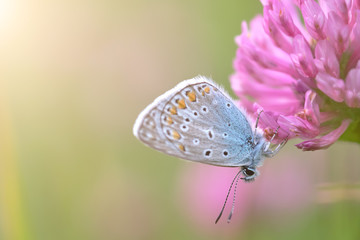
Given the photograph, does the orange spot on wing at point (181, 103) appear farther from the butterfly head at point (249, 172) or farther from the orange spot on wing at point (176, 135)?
the butterfly head at point (249, 172)

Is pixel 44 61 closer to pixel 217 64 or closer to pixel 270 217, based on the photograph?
pixel 217 64

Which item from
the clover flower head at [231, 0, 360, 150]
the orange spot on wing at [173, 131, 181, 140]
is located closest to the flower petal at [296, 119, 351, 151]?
the clover flower head at [231, 0, 360, 150]

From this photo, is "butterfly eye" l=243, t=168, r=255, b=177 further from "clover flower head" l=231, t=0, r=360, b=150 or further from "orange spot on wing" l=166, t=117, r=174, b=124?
"orange spot on wing" l=166, t=117, r=174, b=124

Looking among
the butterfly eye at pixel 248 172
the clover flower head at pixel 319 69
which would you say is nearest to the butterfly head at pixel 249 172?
the butterfly eye at pixel 248 172

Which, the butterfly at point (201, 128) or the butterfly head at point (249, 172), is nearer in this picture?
the butterfly at point (201, 128)

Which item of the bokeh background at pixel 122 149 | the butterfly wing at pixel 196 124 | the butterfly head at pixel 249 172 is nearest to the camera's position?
the butterfly wing at pixel 196 124

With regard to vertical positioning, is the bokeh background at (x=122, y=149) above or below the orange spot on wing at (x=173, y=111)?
below
